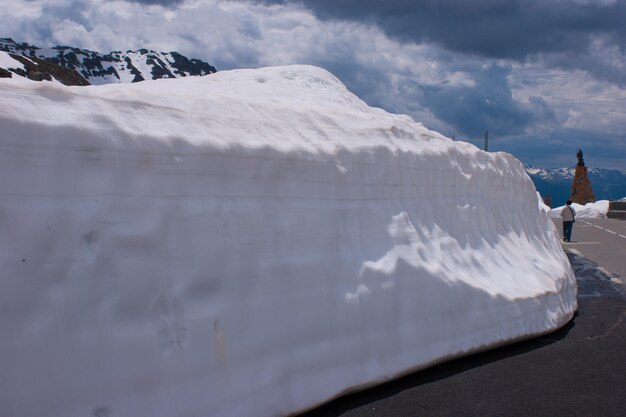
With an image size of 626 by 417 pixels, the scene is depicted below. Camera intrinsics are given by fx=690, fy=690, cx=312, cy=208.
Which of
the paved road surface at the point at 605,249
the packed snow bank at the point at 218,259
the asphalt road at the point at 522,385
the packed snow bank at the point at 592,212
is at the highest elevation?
the packed snow bank at the point at 218,259

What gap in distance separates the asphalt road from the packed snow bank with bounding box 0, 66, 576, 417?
147mm

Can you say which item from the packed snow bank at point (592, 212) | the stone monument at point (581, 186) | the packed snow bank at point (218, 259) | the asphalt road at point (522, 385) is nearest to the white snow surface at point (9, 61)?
the stone monument at point (581, 186)

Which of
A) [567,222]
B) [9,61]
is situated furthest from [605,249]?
[9,61]

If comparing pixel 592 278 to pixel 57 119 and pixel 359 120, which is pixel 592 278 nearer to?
pixel 359 120

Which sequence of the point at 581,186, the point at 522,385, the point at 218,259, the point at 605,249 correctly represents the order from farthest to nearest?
the point at 581,186
the point at 605,249
the point at 522,385
the point at 218,259

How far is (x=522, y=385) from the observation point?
566 cm

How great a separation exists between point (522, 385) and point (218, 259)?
9.28 feet

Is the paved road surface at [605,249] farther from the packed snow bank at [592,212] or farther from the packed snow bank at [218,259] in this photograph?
the packed snow bank at [592,212]

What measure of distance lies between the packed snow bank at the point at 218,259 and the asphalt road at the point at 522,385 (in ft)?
0.48

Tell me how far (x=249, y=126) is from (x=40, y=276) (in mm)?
2160

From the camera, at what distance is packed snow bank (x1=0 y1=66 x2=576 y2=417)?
3.71 metres

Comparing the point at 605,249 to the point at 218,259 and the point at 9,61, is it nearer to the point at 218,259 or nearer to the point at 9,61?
the point at 218,259

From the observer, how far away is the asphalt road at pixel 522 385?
504 cm

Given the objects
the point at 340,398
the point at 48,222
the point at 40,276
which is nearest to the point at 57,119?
the point at 48,222
